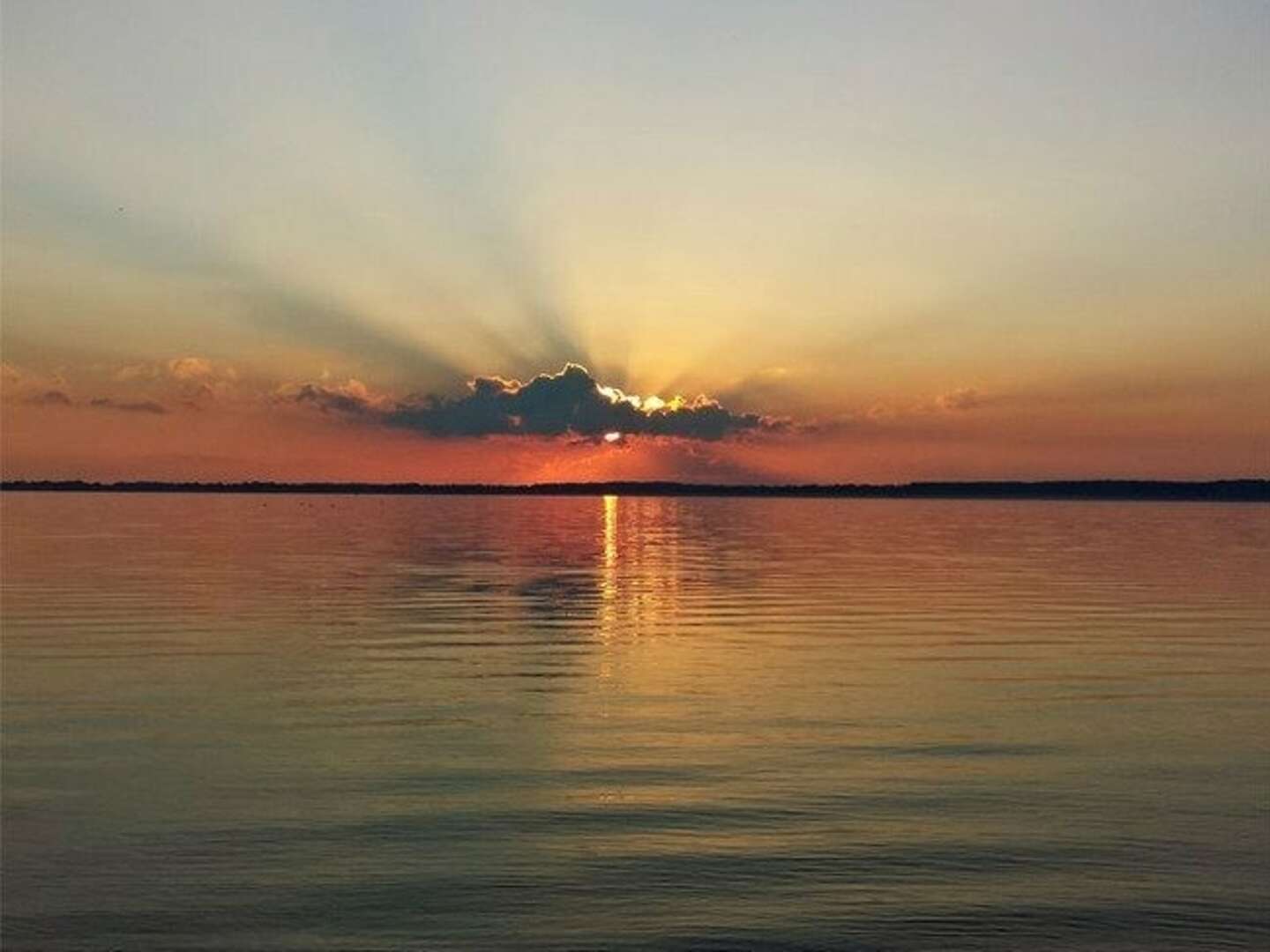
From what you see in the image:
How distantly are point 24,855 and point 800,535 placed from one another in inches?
3866

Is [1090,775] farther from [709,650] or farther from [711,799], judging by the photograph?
[709,650]

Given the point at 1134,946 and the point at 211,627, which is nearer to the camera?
the point at 1134,946

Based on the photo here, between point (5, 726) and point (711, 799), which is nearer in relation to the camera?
point (711, 799)

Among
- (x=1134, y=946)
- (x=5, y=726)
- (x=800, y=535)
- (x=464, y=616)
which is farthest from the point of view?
(x=800, y=535)

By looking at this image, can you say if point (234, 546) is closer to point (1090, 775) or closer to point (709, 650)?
point (709, 650)

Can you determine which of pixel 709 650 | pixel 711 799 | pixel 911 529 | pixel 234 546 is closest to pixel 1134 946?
pixel 711 799

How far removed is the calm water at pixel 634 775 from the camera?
46.1 ft

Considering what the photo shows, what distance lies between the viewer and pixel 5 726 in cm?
2362

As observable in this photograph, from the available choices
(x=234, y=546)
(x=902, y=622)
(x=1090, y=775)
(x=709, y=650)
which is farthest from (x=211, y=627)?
(x=234, y=546)

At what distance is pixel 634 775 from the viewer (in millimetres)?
20047

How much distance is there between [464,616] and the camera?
1667 inches

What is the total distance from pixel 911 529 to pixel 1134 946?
115m

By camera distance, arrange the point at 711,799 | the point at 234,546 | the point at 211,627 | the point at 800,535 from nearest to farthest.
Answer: the point at 711,799, the point at 211,627, the point at 234,546, the point at 800,535

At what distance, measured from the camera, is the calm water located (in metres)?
14.1
